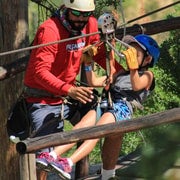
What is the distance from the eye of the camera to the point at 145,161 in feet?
1.82

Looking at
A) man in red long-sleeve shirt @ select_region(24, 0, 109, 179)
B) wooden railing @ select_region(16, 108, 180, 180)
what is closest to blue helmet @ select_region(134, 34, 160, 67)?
man in red long-sleeve shirt @ select_region(24, 0, 109, 179)

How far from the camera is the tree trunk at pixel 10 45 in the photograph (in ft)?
16.1

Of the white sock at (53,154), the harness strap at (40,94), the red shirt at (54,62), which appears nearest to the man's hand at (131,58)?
the red shirt at (54,62)

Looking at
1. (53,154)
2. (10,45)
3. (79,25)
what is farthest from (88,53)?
(10,45)

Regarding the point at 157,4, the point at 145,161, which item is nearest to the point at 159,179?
the point at 145,161

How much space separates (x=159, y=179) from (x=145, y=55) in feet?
8.87

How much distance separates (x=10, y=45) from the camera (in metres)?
4.97

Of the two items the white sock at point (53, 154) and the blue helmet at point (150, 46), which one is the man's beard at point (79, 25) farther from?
the white sock at point (53, 154)

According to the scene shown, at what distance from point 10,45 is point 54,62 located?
188cm

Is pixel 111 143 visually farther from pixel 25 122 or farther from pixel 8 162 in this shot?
pixel 8 162

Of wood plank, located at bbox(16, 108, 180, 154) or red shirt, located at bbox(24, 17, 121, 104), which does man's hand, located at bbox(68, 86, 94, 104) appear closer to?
red shirt, located at bbox(24, 17, 121, 104)

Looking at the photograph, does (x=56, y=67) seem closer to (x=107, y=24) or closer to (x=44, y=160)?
(x=107, y=24)

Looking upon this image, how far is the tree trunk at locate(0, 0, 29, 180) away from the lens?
490 centimetres

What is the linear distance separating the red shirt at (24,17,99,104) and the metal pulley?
0.54ft
